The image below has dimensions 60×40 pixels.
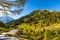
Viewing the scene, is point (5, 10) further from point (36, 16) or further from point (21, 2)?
point (36, 16)

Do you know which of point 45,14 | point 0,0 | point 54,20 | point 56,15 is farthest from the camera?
point 45,14

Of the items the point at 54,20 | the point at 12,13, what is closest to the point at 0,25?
the point at 54,20

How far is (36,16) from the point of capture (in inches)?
1101

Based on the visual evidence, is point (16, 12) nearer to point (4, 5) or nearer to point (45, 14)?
point (4, 5)

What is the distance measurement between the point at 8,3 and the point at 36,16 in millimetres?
12716

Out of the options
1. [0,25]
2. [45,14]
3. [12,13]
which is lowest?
[12,13]

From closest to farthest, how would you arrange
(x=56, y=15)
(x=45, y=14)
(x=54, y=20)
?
(x=54, y=20) → (x=56, y=15) → (x=45, y=14)

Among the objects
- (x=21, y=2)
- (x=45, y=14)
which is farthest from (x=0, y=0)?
(x=45, y=14)

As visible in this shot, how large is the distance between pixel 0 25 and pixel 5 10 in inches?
276

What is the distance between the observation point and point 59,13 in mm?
23359

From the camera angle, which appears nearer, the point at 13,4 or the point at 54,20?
the point at 13,4

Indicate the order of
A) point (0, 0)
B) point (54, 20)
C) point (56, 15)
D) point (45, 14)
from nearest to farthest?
1. point (0, 0)
2. point (54, 20)
3. point (56, 15)
4. point (45, 14)

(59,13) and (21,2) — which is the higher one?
(59,13)

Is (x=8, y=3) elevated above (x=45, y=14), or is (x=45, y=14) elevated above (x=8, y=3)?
(x=45, y=14)
